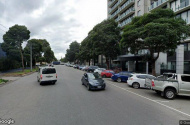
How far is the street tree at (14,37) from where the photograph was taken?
2531 cm

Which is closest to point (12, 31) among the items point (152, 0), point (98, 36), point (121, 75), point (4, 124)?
point (98, 36)

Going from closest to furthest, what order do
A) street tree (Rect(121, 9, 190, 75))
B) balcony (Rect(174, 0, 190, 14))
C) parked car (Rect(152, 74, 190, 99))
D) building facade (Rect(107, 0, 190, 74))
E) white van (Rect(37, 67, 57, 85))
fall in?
parked car (Rect(152, 74, 190, 99)) → white van (Rect(37, 67, 57, 85)) → street tree (Rect(121, 9, 190, 75)) → building facade (Rect(107, 0, 190, 74)) → balcony (Rect(174, 0, 190, 14))

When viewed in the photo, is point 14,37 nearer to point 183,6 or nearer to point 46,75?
point 46,75

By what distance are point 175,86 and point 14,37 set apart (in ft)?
100

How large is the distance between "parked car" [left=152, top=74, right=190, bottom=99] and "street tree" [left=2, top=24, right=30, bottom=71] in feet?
95.0

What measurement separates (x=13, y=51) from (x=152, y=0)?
113 feet

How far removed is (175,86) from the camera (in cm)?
750

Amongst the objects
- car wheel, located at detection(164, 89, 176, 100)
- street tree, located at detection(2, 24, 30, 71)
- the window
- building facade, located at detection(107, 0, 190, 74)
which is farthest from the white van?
street tree, located at detection(2, 24, 30, 71)

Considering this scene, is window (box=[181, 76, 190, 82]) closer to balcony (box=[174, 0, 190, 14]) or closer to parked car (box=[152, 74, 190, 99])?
parked car (box=[152, 74, 190, 99])

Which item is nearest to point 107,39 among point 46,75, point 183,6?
point 183,6

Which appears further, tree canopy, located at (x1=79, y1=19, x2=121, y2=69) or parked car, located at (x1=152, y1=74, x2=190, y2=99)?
tree canopy, located at (x1=79, y1=19, x2=121, y2=69)

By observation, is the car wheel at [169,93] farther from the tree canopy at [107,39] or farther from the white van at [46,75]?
the tree canopy at [107,39]

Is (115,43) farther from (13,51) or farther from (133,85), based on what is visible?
(13,51)

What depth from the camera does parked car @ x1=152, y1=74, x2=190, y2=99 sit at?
24.3 ft
